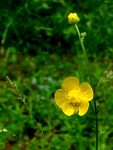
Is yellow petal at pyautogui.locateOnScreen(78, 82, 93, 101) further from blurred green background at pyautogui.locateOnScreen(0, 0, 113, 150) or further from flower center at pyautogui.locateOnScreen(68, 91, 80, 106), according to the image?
blurred green background at pyautogui.locateOnScreen(0, 0, 113, 150)

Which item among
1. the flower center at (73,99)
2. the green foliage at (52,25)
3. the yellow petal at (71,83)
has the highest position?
the green foliage at (52,25)

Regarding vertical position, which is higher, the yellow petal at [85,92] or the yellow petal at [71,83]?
the yellow petal at [71,83]

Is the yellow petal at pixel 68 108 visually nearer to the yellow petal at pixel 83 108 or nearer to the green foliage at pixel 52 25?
the yellow petal at pixel 83 108

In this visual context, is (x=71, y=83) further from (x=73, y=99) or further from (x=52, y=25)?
(x=52, y=25)

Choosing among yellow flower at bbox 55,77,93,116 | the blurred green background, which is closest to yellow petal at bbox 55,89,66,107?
yellow flower at bbox 55,77,93,116

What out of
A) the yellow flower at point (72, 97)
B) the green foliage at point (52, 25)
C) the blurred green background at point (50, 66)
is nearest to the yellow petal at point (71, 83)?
the yellow flower at point (72, 97)

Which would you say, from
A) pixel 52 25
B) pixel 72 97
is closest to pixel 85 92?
pixel 72 97

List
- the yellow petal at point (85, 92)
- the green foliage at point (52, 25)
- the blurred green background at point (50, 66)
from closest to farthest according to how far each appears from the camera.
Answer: the yellow petal at point (85, 92) → the blurred green background at point (50, 66) → the green foliage at point (52, 25)
